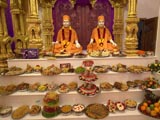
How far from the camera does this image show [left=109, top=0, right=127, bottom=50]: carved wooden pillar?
4.79m

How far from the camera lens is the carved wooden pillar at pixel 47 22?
4.68 meters

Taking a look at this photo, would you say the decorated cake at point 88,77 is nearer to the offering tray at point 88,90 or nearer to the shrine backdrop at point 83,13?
the offering tray at point 88,90

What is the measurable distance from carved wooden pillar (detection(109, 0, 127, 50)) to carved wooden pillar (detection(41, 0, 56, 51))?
6.90ft

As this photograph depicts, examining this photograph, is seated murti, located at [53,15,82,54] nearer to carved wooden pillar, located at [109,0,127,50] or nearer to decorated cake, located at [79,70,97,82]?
decorated cake, located at [79,70,97,82]

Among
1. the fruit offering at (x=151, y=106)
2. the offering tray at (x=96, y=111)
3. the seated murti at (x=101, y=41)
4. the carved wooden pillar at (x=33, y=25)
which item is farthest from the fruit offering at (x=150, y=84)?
the carved wooden pillar at (x=33, y=25)

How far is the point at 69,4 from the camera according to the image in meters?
4.80

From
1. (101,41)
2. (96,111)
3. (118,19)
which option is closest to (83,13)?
(118,19)

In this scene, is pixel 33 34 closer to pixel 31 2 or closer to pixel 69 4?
pixel 31 2

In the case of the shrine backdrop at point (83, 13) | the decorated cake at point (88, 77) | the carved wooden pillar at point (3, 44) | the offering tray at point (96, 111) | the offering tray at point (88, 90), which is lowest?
the offering tray at point (96, 111)

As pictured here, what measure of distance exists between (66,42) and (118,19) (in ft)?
7.51

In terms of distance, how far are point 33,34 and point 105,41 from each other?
1808 mm

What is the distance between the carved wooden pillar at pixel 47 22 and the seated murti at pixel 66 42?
3.45 feet

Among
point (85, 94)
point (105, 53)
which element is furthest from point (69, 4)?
point (85, 94)

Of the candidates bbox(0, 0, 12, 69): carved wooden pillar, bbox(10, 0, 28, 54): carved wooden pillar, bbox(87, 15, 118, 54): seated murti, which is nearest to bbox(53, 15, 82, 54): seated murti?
bbox(87, 15, 118, 54): seated murti
